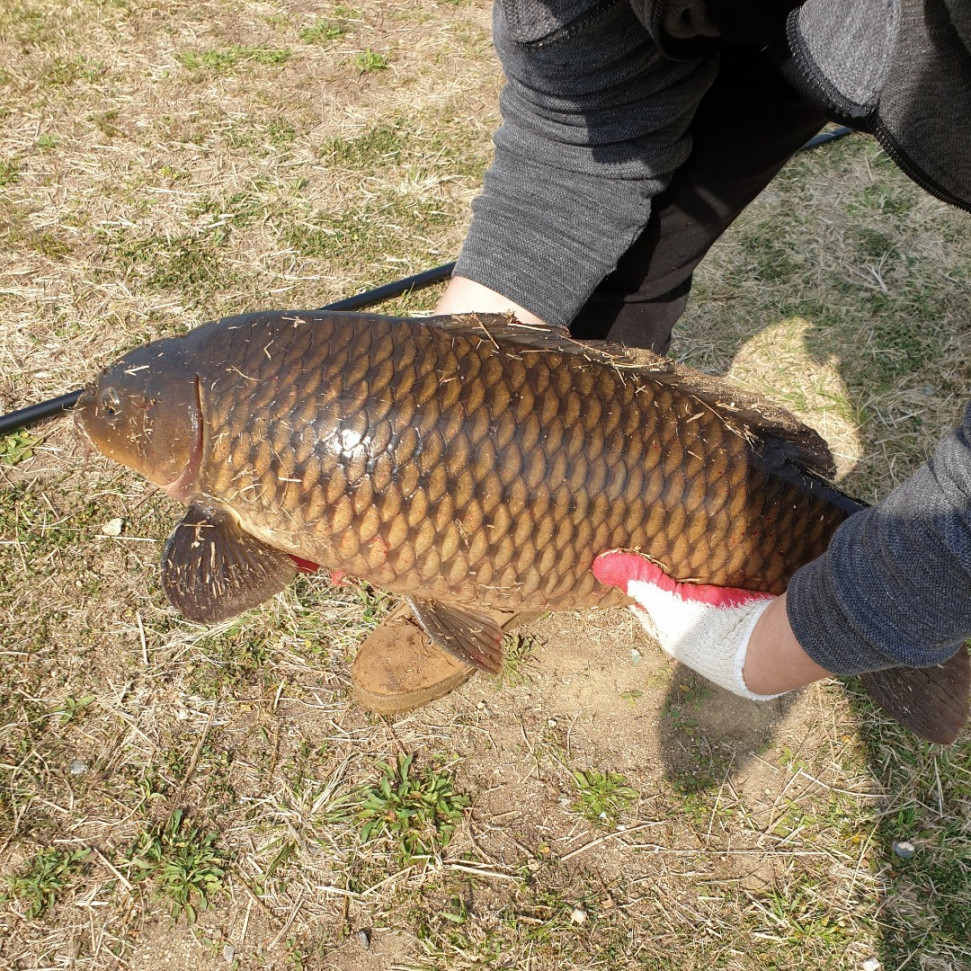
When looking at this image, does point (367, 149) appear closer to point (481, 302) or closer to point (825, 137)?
point (825, 137)

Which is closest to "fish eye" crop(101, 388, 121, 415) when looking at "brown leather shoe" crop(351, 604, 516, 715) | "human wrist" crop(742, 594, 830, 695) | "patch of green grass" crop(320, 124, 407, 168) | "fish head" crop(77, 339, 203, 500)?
"fish head" crop(77, 339, 203, 500)

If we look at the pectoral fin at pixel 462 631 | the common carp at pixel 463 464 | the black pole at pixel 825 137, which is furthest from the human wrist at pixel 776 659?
the black pole at pixel 825 137

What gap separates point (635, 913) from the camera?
6.33 feet

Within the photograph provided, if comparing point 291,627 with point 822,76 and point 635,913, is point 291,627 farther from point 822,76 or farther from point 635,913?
point 822,76

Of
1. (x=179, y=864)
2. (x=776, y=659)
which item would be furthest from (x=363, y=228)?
(x=776, y=659)

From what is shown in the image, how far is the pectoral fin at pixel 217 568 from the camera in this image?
174 centimetres

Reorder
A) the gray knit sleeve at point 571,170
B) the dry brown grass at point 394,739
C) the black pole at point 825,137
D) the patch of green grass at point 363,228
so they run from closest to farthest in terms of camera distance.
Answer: the gray knit sleeve at point 571,170
the dry brown grass at point 394,739
the patch of green grass at point 363,228
the black pole at point 825,137

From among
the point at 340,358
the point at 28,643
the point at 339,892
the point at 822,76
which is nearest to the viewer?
the point at 822,76

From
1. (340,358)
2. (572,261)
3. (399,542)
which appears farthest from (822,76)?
(399,542)

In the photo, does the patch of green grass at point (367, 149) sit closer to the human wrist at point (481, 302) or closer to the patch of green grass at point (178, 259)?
the patch of green grass at point (178, 259)

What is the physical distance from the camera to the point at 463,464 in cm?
158

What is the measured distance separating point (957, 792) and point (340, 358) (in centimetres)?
185

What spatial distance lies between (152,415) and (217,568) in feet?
1.10

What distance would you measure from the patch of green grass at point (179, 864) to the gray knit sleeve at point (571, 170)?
A: 4.70ft
